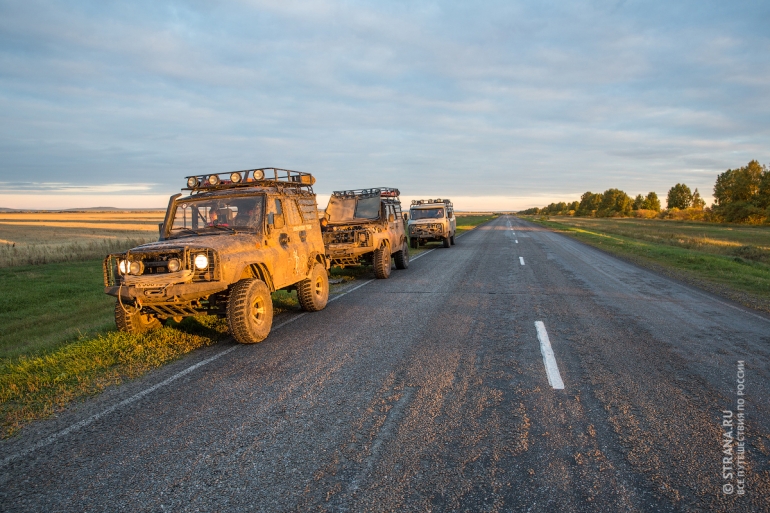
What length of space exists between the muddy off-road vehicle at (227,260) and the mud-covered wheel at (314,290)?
0.06ft

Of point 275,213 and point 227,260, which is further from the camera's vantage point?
point 275,213

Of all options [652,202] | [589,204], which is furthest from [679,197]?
[589,204]

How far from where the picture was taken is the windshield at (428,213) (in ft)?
72.5

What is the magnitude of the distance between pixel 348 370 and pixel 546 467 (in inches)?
97.7

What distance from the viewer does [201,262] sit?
18.8 feet

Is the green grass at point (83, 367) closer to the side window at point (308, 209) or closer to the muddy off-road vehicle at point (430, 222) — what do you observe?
the side window at point (308, 209)

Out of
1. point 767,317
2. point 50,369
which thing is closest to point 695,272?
point 767,317

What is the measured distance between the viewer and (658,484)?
2.77 m

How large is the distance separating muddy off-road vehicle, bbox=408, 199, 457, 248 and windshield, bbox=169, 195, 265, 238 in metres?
15.1

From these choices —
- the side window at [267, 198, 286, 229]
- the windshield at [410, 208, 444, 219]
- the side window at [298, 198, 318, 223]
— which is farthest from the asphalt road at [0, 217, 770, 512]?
the windshield at [410, 208, 444, 219]

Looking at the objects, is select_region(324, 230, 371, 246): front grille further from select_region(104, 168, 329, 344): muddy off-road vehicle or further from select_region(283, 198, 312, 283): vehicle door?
select_region(283, 198, 312, 283): vehicle door

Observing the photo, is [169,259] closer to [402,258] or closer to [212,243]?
[212,243]

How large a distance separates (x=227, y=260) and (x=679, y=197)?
134 meters

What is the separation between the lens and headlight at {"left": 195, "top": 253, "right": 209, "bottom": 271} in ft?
18.8
